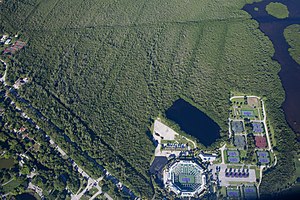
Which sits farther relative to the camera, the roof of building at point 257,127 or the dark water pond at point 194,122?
the roof of building at point 257,127

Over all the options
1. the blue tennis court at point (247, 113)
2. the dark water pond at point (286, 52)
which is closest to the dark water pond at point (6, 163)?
the blue tennis court at point (247, 113)

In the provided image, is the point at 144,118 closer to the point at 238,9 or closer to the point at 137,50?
the point at 137,50

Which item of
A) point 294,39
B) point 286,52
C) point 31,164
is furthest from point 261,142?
point 31,164

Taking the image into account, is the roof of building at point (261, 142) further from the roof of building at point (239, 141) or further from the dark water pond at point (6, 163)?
the dark water pond at point (6, 163)

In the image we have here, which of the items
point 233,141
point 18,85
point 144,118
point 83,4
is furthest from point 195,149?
point 83,4

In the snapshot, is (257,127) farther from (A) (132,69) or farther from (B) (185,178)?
(A) (132,69)

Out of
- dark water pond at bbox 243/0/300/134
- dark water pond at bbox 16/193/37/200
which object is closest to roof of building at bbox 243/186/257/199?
dark water pond at bbox 243/0/300/134
